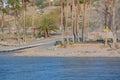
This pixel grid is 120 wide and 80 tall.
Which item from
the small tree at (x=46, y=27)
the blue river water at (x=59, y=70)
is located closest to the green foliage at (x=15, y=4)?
the small tree at (x=46, y=27)

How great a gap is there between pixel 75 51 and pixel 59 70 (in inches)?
787

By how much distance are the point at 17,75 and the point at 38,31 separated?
54.7 m

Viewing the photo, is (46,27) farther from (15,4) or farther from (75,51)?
(75,51)

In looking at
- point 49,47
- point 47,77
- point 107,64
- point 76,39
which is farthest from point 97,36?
point 47,77

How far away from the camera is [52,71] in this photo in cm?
4172

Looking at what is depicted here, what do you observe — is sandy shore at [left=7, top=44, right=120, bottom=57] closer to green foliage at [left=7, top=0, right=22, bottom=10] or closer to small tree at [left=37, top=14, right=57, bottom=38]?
green foliage at [left=7, top=0, right=22, bottom=10]

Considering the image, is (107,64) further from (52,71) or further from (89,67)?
(52,71)

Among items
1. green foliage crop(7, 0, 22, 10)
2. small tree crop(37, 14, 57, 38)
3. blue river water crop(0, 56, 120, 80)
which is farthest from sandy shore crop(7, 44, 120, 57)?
small tree crop(37, 14, 57, 38)

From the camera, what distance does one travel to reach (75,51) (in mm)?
62688

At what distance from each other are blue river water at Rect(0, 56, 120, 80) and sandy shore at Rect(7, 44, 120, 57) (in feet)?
30.4

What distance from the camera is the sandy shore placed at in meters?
60.2

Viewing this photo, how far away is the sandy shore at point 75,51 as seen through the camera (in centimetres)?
6025

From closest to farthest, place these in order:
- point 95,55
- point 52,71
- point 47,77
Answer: point 47,77 < point 52,71 < point 95,55

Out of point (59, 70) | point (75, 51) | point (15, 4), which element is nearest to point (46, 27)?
point (15, 4)
